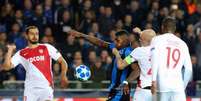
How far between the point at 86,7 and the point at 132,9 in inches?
50.4

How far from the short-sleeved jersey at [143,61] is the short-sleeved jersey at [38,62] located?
1363 mm

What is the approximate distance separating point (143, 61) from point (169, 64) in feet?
4.42

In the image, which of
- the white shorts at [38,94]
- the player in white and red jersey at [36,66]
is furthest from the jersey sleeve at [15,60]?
the white shorts at [38,94]

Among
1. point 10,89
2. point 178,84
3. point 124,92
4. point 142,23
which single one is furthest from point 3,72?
point 178,84

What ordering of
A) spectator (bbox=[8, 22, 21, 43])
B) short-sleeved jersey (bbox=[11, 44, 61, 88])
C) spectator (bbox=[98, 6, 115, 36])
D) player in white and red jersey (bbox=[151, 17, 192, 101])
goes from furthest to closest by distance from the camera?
spectator (bbox=[98, 6, 115, 36]) < spectator (bbox=[8, 22, 21, 43]) < short-sleeved jersey (bbox=[11, 44, 61, 88]) < player in white and red jersey (bbox=[151, 17, 192, 101])

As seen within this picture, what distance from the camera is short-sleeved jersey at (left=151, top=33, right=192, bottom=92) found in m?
12.2

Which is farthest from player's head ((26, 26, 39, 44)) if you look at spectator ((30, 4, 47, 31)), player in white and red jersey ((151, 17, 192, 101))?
spectator ((30, 4, 47, 31))

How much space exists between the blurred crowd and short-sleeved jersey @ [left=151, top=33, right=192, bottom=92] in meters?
6.94

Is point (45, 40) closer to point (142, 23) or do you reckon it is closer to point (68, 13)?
point (68, 13)

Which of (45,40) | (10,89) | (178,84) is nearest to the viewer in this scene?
(178,84)

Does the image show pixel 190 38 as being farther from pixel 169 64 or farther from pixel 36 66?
pixel 169 64

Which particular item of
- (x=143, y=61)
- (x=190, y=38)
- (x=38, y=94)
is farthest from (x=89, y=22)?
(x=143, y=61)

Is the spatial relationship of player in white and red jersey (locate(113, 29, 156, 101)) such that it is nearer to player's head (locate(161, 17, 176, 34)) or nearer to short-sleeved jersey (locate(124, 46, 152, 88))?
short-sleeved jersey (locate(124, 46, 152, 88))

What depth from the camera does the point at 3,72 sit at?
1897 cm
